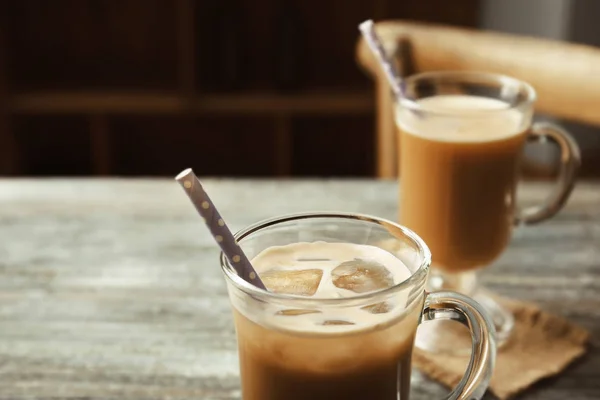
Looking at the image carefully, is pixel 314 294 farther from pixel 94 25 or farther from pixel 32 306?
pixel 94 25

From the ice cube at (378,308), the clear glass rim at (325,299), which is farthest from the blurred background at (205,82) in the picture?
the ice cube at (378,308)

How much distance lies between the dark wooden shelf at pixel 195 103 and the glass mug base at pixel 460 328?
1.79m

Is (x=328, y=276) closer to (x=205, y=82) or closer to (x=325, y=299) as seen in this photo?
(x=325, y=299)

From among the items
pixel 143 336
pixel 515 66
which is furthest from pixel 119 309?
pixel 515 66

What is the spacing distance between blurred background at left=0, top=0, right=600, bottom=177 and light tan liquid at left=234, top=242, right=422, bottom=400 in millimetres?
2166

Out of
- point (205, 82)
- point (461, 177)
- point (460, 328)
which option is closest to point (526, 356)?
point (460, 328)

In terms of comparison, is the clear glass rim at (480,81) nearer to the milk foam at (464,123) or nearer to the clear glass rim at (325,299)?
the milk foam at (464,123)

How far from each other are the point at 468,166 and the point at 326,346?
0.39 meters

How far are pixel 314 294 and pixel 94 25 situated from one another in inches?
98.8

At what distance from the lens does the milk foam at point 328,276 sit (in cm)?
56

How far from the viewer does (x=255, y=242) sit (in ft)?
2.15

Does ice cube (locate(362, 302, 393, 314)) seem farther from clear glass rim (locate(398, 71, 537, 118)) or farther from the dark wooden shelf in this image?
the dark wooden shelf

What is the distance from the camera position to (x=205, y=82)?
2.87m

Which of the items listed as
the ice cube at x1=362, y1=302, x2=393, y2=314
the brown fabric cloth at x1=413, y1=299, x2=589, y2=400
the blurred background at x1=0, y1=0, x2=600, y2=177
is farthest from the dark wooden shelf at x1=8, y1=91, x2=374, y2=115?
the ice cube at x1=362, y1=302, x2=393, y2=314
